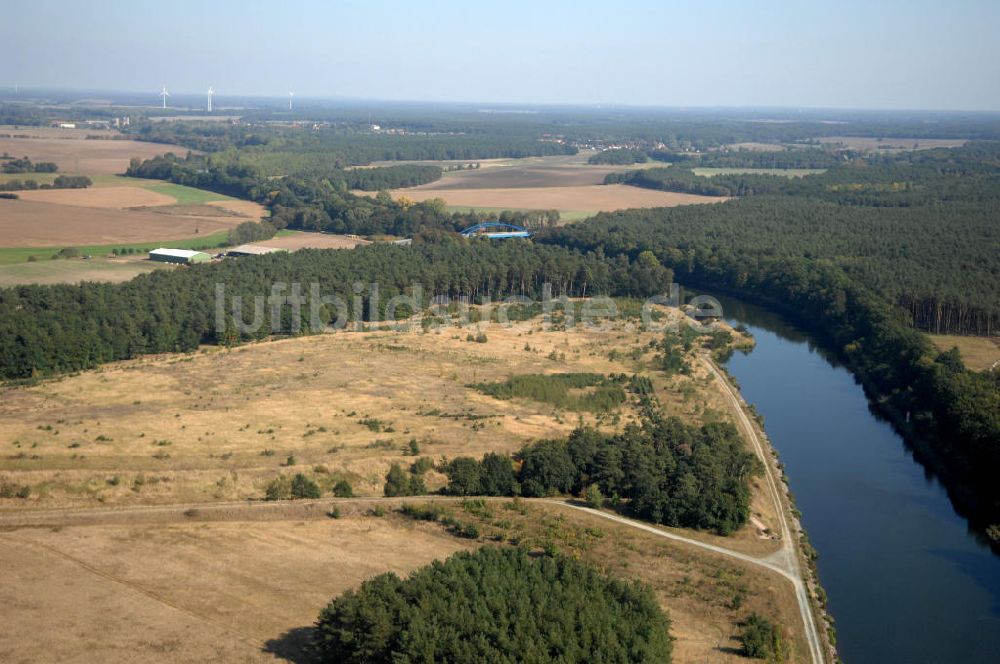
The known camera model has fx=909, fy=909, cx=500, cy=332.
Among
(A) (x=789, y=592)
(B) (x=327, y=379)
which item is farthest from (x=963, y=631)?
(B) (x=327, y=379)

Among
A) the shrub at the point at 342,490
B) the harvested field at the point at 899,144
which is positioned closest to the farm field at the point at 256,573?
the shrub at the point at 342,490

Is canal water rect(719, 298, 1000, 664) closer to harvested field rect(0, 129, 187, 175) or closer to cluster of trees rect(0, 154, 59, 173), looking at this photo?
cluster of trees rect(0, 154, 59, 173)

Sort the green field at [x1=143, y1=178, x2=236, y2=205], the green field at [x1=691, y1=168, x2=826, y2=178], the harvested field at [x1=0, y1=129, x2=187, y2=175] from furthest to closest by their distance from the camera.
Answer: the green field at [x1=691, y1=168, x2=826, y2=178], the harvested field at [x1=0, y1=129, x2=187, y2=175], the green field at [x1=143, y1=178, x2=236, y2=205]

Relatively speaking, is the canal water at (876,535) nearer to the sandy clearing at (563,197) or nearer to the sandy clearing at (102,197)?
the sandy clearing at (563,197)

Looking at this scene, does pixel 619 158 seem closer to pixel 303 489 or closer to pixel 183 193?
pixel 183 193

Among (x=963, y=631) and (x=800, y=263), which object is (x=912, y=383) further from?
(x=800, y=263)

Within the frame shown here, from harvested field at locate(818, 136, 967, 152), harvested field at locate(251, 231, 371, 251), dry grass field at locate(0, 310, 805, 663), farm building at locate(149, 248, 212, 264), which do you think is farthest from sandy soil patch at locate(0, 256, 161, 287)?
harvested field at locate(818, 136, 967, 152)
